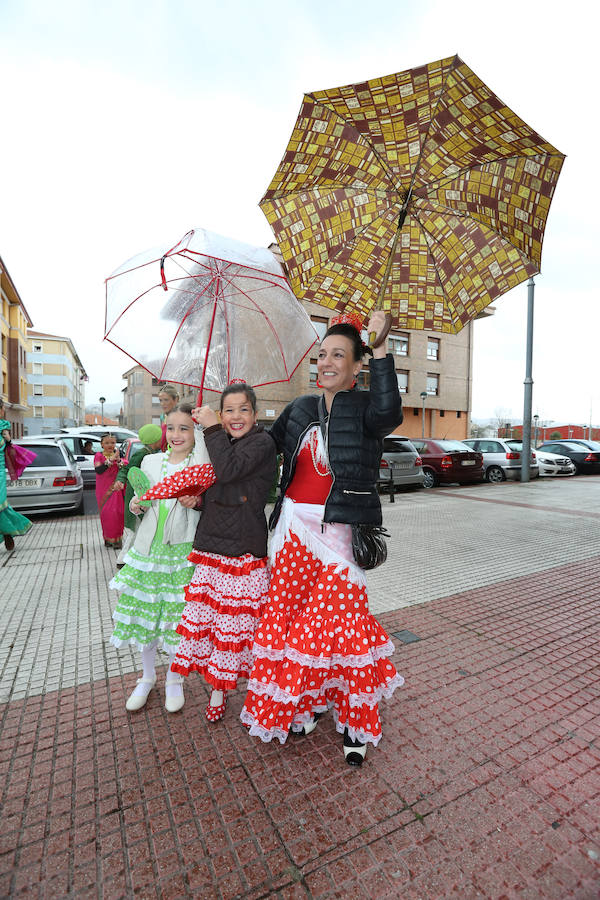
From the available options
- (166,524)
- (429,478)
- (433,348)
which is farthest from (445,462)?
(433,348)

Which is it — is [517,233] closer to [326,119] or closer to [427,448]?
[326,119]

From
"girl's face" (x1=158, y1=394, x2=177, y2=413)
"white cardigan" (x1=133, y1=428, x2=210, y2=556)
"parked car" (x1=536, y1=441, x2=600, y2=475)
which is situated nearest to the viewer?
"white cardigan" (x1=133, y1=428, x2=210, y2=556)

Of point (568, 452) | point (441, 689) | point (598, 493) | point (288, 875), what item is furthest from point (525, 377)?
point (288, 875)

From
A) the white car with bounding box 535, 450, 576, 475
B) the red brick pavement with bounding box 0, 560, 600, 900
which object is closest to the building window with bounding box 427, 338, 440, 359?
the white car with bounding box 535, 450, 576, 475

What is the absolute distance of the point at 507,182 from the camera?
211 centimetres

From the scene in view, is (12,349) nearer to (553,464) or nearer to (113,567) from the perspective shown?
(113,567)

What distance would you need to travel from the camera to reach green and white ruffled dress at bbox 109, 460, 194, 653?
262cm

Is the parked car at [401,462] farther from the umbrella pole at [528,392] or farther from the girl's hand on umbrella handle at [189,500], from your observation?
the girl's hand on umbrella handle at [189,500]

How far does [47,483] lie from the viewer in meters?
8.19

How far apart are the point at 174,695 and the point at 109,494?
3.72 metres

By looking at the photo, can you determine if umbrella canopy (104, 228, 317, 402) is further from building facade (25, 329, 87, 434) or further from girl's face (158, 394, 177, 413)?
building facade (25, 329, 87, 434)

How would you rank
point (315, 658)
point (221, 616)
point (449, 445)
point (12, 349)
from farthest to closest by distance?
1. point (12, 349)
2. point (449, 445)
3. point (221, 616)
4. point (315, 658)

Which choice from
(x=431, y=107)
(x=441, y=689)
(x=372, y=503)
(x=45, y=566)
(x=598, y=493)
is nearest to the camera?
(x=431, y=107)

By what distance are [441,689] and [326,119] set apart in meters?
3.13
